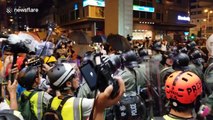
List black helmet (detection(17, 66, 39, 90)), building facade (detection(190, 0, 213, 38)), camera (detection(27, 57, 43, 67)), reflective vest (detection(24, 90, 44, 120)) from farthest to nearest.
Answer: building facade (detection(190, 0, 213, 38)) → camera (detection(27, 57, 43, 67)) → black helmet (detection(17, 66, 39, 90)) → reflective vest (detection(24, 90, 44, 120))

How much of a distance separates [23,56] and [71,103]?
212cm

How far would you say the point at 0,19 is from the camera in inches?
1762

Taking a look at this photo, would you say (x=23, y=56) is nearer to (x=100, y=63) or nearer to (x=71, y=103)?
(x=71, y=103)

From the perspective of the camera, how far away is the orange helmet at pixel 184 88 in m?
2.62

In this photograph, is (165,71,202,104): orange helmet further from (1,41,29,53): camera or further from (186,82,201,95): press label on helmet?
(1,41,29,53): camera

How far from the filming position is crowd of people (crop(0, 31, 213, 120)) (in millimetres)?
1756

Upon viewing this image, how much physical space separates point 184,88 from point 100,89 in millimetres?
1179

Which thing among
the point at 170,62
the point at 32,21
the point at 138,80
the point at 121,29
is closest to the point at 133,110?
the point at 138,80

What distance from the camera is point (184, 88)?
2627mm

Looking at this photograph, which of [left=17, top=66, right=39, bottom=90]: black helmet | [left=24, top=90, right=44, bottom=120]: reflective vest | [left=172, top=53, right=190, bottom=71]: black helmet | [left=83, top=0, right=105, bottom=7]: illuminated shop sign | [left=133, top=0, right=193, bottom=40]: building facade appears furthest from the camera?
[left=133, top=0, right=193, bottom=40]: building facade

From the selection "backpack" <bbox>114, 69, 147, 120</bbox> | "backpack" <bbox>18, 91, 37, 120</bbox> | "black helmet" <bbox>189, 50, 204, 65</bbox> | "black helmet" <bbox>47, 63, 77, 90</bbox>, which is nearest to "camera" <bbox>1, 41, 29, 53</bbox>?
"backpack" <bbox>18, 91, 37, 120</bbox>

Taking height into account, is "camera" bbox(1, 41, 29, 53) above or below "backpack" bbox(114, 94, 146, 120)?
above

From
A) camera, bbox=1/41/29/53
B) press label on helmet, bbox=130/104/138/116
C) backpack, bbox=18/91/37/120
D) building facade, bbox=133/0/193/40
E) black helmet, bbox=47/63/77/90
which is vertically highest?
building facade, bbox=133/0/193/40

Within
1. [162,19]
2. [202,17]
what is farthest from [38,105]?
[202,17]
